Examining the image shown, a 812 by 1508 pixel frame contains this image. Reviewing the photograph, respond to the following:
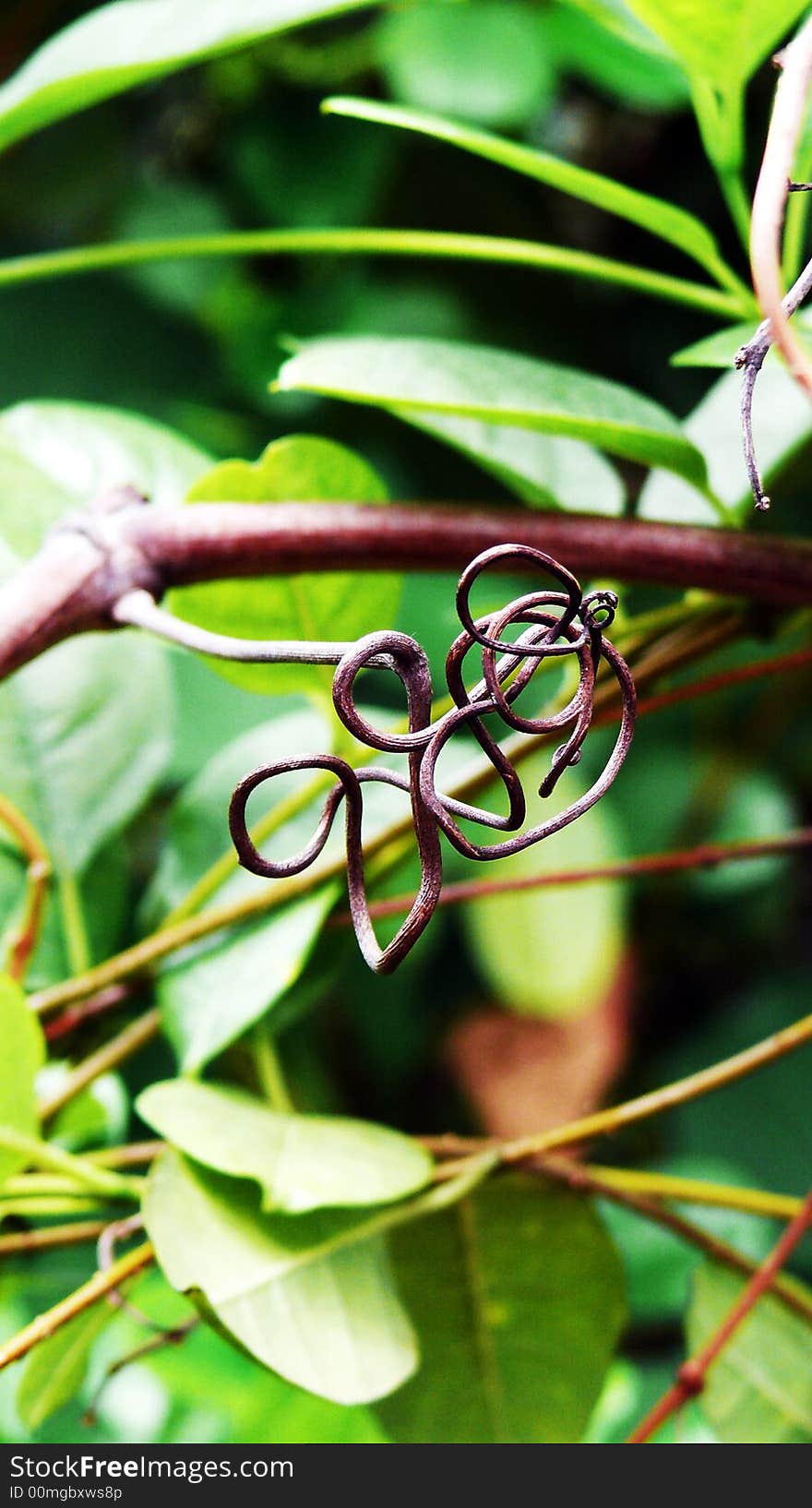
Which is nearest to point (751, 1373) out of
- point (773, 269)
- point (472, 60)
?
point (773, 269)

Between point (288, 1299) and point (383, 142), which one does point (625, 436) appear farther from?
point (383, 142)

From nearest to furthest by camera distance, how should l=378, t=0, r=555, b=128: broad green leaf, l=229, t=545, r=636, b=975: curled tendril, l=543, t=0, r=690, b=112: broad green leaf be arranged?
1. l=229, t=545, r=636, b=975: curled tendril
2. l=543, t=0, r=690, b=112: broad green leaf
3. l=378, t=0, r=555, b=128: broad green leaf

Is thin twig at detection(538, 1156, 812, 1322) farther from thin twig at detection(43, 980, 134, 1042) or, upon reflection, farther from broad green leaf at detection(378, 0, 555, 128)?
broad green leaf at detection(378, 0, 555, 128)

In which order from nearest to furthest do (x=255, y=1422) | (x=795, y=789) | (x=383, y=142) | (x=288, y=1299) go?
(x=288, y=1299), (x=255, y=1422), (x=383, y=142), (x=795, y=789)

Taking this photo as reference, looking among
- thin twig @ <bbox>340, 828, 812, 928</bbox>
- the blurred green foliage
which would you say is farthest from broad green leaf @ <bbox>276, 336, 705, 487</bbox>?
thin twig @ <bbox>340, 828, 812, 928</bbox>

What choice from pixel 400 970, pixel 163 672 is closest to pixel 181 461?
pixel 163 672
